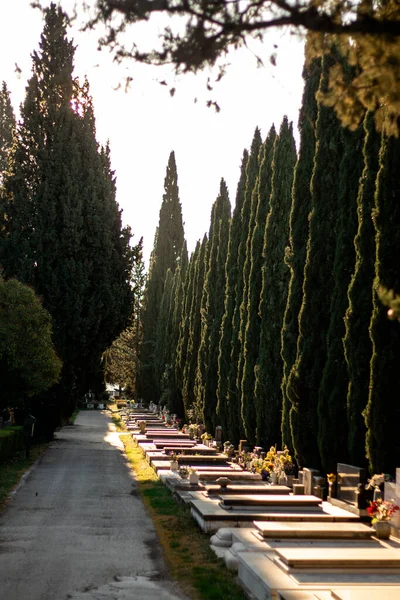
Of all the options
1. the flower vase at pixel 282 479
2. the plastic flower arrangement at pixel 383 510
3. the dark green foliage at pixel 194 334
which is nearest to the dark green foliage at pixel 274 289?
the flower vase at pixel 282 479

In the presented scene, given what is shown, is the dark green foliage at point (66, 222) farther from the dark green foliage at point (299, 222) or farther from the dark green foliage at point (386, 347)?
the dark green foliage at point (386, 347)

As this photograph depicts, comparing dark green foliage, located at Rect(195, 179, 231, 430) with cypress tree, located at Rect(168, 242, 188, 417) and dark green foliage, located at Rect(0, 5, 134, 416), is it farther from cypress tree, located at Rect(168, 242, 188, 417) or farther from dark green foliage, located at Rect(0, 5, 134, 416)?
cypress tree, located at Rect(168, 242, 188, 417)

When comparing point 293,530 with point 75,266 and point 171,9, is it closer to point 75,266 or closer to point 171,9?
point 171,9

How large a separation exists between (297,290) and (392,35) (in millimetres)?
16667

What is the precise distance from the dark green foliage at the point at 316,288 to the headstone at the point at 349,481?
3122 mm

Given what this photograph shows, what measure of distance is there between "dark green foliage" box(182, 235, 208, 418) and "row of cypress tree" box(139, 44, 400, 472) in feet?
30.1

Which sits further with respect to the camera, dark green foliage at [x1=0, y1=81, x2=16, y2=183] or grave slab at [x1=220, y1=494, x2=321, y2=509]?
dark green foliage at [x1=0, y1=81, x2=16, y2=183]

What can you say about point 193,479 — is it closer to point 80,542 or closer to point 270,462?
point 270,462

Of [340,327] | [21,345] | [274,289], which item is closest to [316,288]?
[340,327]

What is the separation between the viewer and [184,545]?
14.6m

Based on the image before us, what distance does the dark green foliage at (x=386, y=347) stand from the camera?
16500mm

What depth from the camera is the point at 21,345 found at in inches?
1177

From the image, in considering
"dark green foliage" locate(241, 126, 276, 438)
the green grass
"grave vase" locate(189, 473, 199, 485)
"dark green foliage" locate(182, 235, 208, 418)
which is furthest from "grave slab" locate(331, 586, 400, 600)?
"dark green foliage" locate(182, 235, 208, 418)

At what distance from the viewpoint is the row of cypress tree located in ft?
54.9
